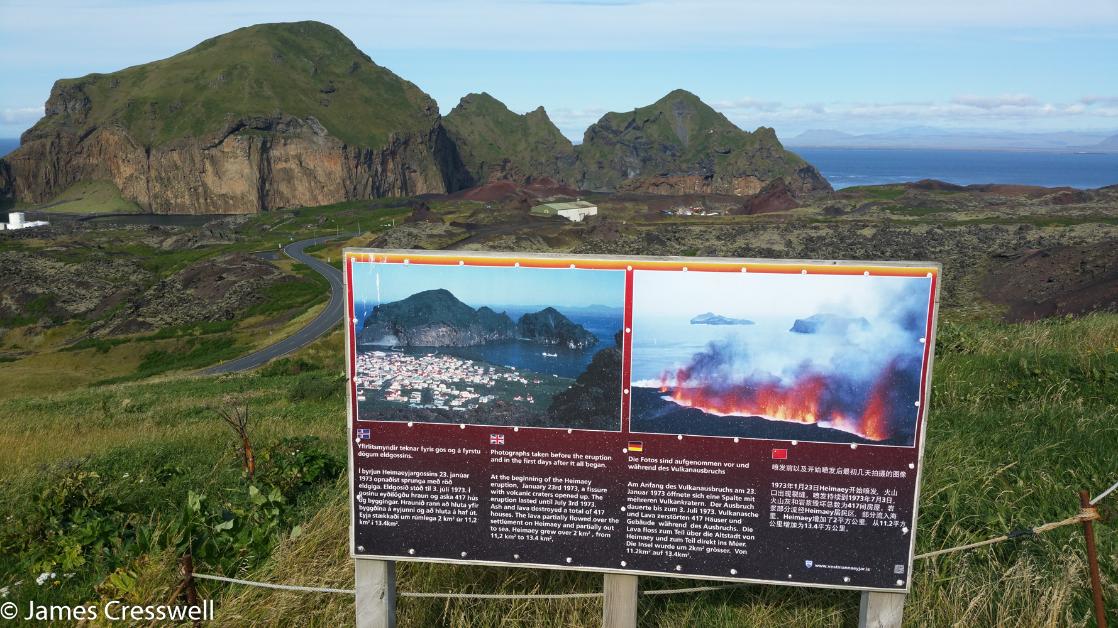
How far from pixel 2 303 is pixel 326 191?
409 ft

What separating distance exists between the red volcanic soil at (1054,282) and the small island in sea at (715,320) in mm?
32138

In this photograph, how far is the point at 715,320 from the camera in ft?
15.9

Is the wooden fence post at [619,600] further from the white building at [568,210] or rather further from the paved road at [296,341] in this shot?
the white building at [568,210]

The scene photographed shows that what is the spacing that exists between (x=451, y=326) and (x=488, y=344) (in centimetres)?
27

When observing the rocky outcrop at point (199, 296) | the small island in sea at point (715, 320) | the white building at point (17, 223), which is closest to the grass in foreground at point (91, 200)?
the white building at point (17, 223)

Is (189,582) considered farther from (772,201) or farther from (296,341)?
(772,201)

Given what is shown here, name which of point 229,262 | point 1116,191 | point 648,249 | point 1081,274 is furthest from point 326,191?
point 1081,274

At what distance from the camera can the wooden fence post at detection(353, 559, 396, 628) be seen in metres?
5.31

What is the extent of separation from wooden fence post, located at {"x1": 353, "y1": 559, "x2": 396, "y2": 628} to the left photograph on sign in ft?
3.51

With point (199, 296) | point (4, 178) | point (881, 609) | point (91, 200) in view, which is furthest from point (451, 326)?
point (4, 178)

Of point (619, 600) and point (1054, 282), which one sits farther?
point (1054, 282)

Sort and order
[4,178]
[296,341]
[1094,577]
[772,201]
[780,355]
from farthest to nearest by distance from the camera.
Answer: [4,178]
[772,201]
[296,341]
[780,355]
[1094,577]

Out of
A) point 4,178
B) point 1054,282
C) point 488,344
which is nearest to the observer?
point 488,344

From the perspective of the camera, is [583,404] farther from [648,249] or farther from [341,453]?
[648,249]
